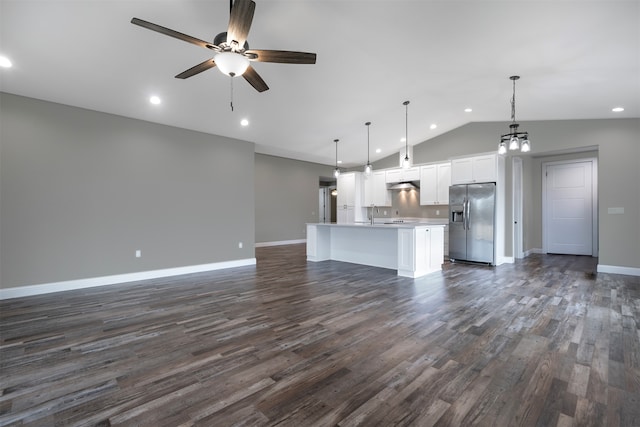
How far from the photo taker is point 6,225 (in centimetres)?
400

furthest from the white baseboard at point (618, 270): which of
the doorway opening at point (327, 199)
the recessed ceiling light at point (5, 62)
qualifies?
the recessed ceiling light at point (5, 62)

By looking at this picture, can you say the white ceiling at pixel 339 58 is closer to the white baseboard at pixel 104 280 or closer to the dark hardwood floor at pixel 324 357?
the white baseboard at pixel 104 280

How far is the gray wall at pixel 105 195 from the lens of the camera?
13.5 ft

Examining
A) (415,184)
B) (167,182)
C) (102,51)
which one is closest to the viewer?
(102,51)

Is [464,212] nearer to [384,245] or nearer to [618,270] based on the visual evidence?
[384,245]

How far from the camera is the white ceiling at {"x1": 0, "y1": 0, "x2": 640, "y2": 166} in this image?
2982 mm

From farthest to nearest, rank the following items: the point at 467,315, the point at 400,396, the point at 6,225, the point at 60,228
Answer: the point at 60,228 → the point at 6,225 → the point at 467,315 → the point at 400,396

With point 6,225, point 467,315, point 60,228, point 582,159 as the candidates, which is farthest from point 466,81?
point 6,225

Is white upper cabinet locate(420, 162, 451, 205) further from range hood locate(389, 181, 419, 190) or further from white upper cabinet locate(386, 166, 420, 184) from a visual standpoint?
range hood locate(389, 181, 419, 190)

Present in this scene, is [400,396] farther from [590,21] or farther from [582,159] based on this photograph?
[582,159]

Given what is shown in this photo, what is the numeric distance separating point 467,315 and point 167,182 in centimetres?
527

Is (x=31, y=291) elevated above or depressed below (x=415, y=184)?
below

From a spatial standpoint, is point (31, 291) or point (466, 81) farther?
point (466, 81)

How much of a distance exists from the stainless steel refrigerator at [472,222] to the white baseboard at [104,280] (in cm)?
493
